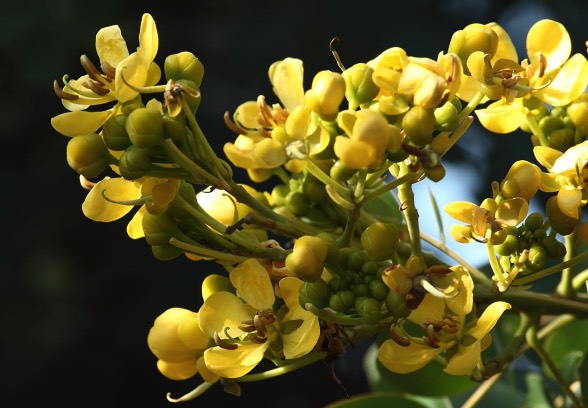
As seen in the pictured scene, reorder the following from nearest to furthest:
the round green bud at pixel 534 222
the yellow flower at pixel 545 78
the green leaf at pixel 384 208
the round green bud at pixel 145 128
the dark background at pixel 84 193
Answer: the round green bud at pixel 145 128, the round green bud at pixel 534 222, the yellow flower at pixel 545 78, the green leaf at pixel 384 208, the dark background at pixel 84 193

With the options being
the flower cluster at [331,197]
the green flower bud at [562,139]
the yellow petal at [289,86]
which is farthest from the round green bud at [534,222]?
the yellow petal at [289,86]

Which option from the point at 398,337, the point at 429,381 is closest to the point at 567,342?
the point at 429,381

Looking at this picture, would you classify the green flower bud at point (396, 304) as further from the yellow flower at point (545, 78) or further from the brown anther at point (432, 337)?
the yellow flower at point (545, 78)

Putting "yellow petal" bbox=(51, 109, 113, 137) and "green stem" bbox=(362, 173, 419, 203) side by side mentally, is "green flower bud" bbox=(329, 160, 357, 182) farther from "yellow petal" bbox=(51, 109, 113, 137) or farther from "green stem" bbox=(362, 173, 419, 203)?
"yellow petal" bbox=(51, 109, 113, 137)

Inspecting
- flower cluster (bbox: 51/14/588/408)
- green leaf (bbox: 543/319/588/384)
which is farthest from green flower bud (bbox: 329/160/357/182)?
green leaf (bbox: 543/319/588/384)

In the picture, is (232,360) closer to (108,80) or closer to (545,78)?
(108,80)

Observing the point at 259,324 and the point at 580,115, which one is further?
the point at 580,115
